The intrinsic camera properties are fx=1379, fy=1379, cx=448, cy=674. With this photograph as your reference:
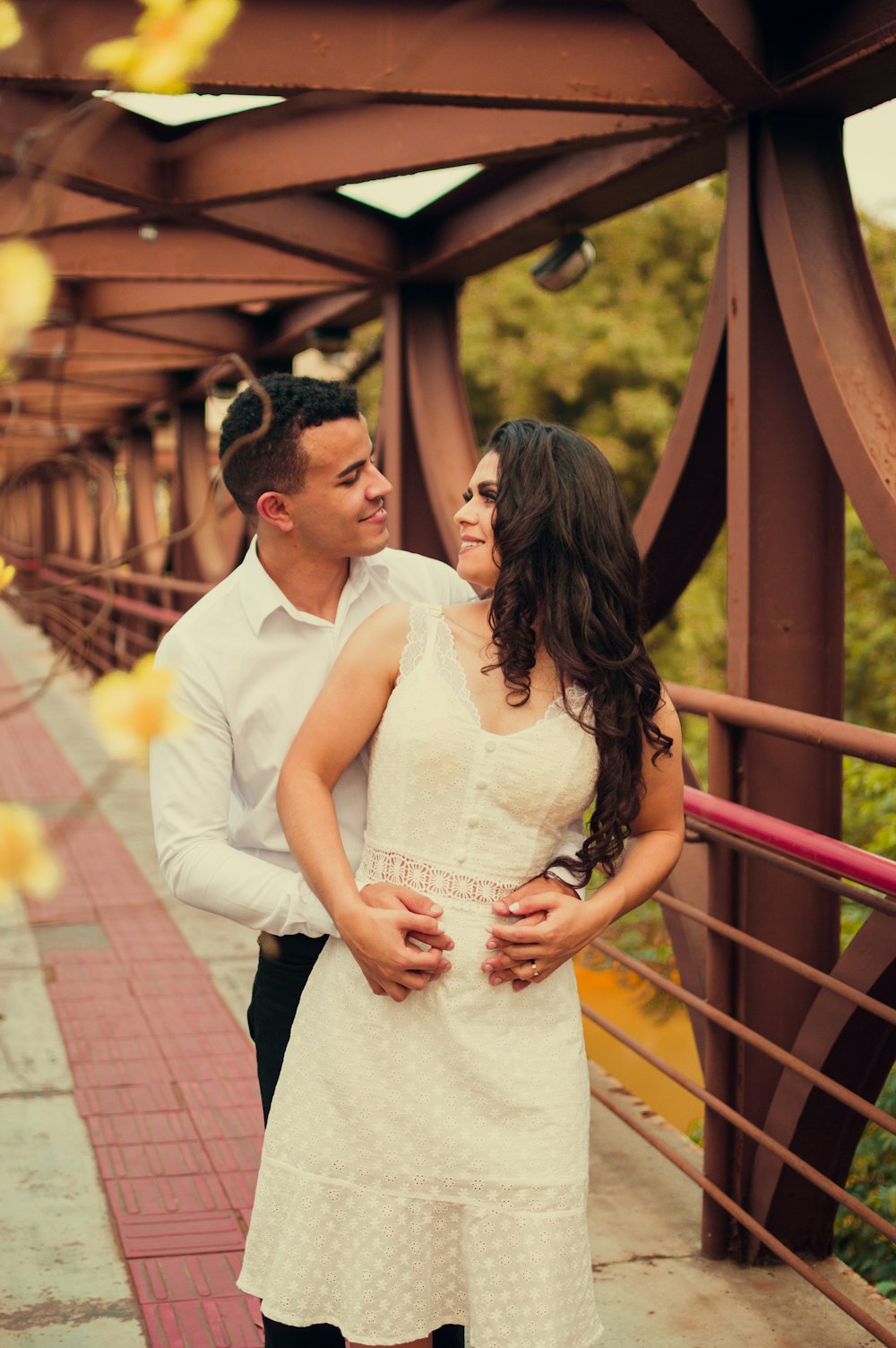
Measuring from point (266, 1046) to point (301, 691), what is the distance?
0.54 metres

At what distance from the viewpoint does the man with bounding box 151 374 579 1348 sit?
182 cm

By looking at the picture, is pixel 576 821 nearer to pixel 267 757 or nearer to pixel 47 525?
pixel 267 757

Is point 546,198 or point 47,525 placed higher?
point 546,198

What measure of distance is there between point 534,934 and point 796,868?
3.20 ft

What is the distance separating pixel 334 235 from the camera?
15.6 ft

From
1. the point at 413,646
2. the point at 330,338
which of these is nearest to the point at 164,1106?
the point at 413,646

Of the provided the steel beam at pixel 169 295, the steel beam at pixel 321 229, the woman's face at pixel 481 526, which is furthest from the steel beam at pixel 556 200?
the woman's face at pixel 481 526

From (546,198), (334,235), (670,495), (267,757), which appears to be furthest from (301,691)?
(334,235)

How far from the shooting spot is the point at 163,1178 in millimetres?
3139

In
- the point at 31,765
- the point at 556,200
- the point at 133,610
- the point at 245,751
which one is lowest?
the point at 31,765

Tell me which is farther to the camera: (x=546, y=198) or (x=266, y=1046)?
(x=546, y=198)

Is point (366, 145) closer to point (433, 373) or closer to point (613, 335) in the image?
point (433, 373)

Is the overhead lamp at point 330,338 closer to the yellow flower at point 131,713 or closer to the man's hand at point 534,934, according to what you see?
the man's hand at point 534,934

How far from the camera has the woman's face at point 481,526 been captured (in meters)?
1.67
